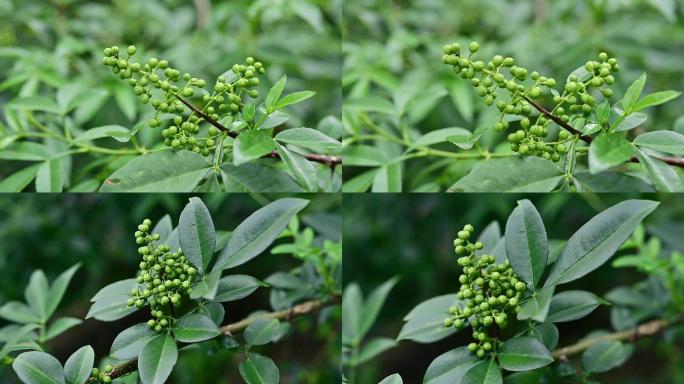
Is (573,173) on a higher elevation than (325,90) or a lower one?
lower

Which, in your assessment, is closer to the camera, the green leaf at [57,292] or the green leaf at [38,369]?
the green leaf at [38,369]

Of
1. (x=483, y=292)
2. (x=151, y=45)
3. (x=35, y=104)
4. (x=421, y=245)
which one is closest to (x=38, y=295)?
(x=35, y=104)

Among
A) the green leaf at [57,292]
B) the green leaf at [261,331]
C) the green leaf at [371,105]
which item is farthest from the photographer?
the green leaf at [371,105]

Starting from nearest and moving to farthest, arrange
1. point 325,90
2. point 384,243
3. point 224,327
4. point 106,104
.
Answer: point 224,327
point 106,104
point 325,90
point 384,243

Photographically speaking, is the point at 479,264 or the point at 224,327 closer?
the point at 479,264

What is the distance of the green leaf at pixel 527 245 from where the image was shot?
619mm

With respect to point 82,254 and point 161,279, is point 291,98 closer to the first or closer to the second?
point 161,279

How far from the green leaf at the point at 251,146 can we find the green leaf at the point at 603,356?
50 centimetres

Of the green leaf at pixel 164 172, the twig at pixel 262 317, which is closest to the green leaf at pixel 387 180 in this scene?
the twig at pixel 262 317

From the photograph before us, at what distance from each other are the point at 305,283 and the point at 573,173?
1.34 feet

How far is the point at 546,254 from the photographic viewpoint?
2.03ft

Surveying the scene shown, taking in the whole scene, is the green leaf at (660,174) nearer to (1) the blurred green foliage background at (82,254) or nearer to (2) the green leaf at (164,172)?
(2) the green leaf at (164,172)

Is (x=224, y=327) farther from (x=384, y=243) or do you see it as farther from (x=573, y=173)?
(x=384, y=243)

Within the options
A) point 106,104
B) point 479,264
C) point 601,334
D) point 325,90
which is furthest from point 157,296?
point 325,90
